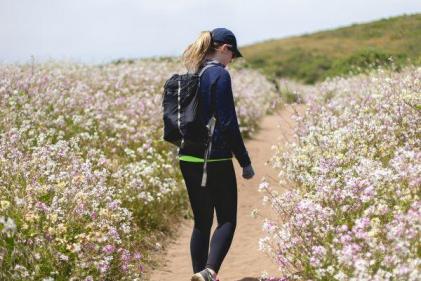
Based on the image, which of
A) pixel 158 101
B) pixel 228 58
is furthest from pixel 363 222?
pixel 158 101

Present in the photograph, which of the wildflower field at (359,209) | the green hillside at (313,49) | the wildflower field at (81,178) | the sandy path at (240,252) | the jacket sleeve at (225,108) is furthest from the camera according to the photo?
the green hillside at (313,49)

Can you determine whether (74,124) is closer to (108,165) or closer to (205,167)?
(108,165)

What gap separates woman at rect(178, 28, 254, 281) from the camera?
5.44 meters

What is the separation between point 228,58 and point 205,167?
1.05 meters

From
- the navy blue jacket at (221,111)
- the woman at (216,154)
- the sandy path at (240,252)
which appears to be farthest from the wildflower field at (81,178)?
the navy blue jacket at (221,111)

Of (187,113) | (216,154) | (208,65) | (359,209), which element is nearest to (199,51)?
(208,65)

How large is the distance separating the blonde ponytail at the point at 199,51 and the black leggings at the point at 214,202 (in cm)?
92

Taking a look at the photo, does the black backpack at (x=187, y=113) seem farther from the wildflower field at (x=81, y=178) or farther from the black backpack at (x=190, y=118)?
the wildflower field at (x=81, y=178)

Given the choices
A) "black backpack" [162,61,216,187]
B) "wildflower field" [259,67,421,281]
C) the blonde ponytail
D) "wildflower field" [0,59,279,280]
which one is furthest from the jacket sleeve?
"wildflower field" [0,59,279,280]

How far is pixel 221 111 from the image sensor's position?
5.40 metres

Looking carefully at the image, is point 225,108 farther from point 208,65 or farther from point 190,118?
point 208,65

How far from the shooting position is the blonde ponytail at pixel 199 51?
5.59m

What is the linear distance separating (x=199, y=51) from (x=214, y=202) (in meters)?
1.44

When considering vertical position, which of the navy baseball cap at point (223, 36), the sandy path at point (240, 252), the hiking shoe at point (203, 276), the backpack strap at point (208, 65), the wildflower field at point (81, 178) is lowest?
the sandy path at point (240, 252)
